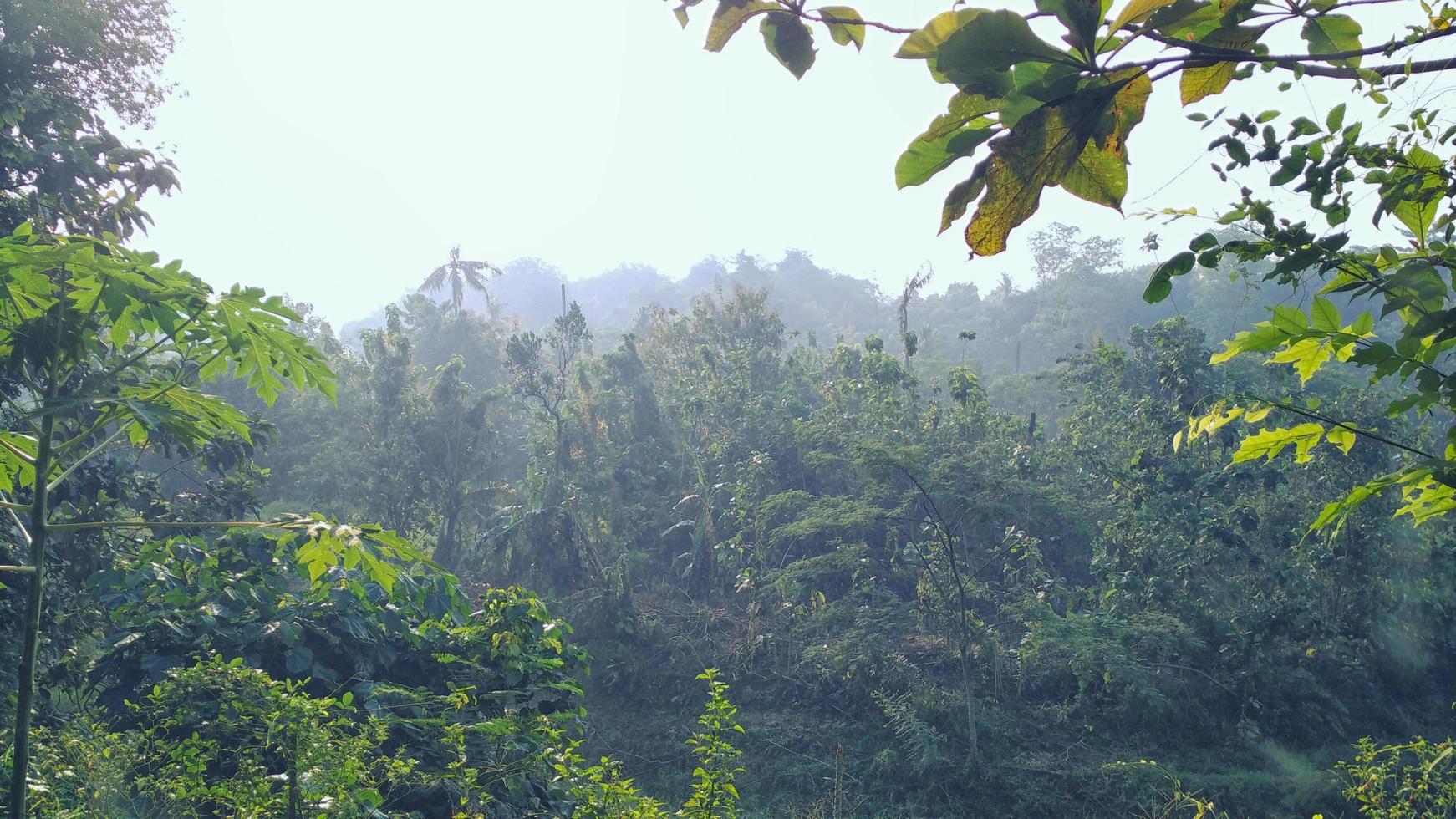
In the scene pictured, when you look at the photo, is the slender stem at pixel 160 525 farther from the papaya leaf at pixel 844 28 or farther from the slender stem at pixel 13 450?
the papaya leaf at pixel 844 28

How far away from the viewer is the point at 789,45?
0.87m

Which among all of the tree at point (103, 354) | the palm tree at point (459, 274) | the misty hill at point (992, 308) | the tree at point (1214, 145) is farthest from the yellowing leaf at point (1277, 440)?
the palm tree at point (459, 274)

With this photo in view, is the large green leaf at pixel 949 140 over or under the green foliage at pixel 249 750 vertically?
over

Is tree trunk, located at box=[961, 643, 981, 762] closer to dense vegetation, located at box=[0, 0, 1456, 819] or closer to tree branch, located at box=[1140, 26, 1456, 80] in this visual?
dense vegetation, located at box=[0, 0, 1456, 819]

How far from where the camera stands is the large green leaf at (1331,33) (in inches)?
33.6

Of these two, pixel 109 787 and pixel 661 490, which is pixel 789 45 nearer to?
pixel 109 787

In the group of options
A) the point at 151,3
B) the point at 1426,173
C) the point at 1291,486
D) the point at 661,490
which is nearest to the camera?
the point at 1426,173

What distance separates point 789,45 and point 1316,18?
1.73 feet

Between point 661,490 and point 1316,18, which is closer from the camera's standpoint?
point 1316,18

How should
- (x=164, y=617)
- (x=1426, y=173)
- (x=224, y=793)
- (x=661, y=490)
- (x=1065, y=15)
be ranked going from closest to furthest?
(x=1065, y=15), (x=1426, y=173), (x=224, y=793), (x=164, y=617), (x=661, y=490)

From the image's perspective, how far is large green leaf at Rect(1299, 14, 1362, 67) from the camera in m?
0.85

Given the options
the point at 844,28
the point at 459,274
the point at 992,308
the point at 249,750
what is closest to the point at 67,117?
the point at 249,750

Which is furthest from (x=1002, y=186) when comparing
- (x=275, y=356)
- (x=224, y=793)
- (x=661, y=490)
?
(x=661, y=490)

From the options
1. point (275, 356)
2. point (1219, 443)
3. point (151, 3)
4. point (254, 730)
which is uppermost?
point (151, 3)
